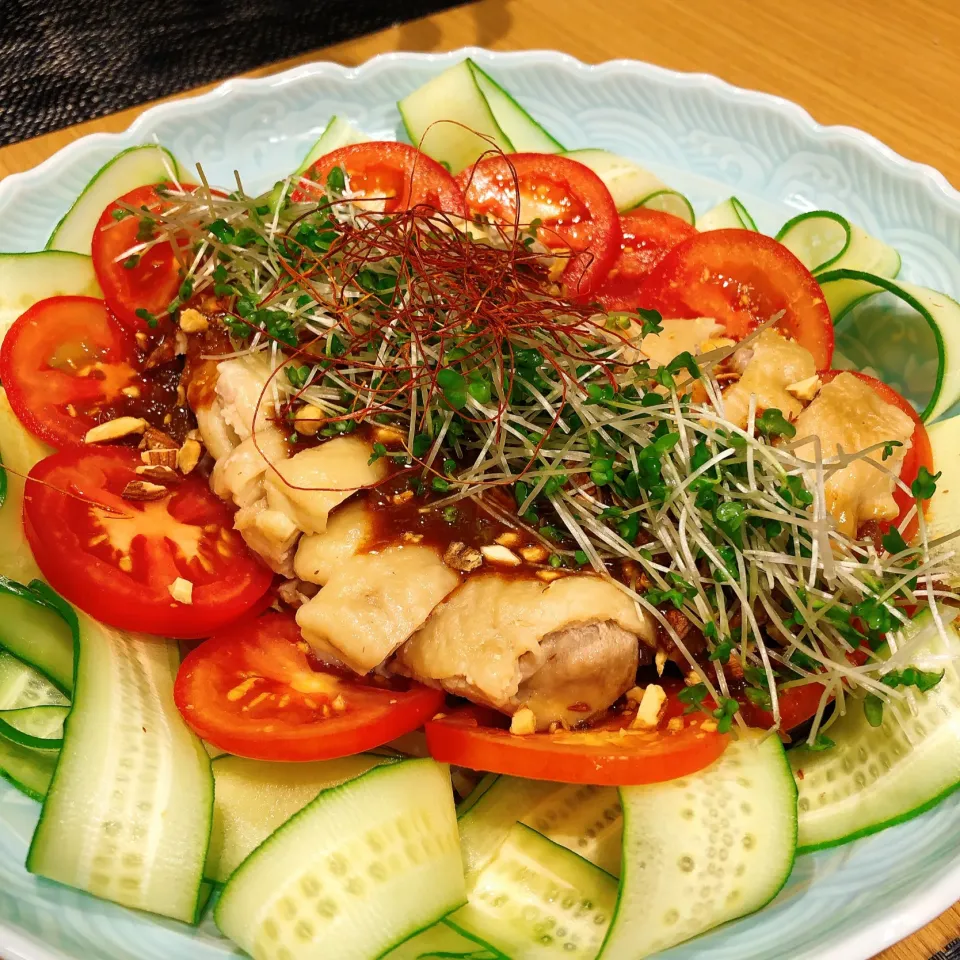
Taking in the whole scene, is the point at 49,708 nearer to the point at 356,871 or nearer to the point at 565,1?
the point at 356,871

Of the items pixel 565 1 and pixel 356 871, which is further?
pixel 565 1

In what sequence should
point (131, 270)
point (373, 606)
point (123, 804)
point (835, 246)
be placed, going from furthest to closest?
point (835, 246)
point (131, 270)
point (373, 606)
point (123, 804)

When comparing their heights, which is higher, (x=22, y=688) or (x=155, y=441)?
(x=155, y=441)

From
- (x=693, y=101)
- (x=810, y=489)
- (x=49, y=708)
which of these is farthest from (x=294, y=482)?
(x=693, y=101)

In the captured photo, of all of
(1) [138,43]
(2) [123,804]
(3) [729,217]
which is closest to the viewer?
(2) [123,804]

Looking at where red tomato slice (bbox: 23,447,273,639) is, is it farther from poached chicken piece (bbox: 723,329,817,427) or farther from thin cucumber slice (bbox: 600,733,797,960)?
poached chicken piece (bbox: 723,329,817,427)

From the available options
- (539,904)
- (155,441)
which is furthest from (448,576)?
(155,441)

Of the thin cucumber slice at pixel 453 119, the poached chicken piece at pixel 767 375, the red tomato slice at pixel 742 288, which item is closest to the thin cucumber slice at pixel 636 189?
the thin cucumber slice at pixel 453 119

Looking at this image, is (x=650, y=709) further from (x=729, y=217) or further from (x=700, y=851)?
(x=729, y=217)
